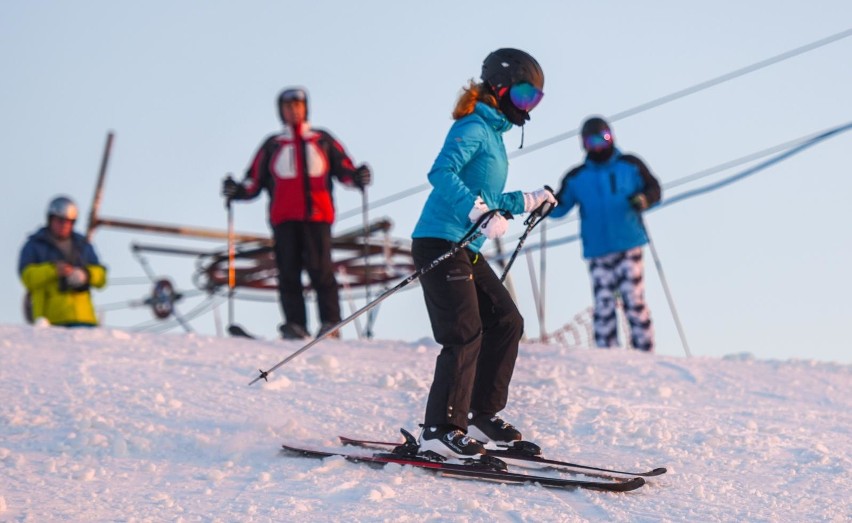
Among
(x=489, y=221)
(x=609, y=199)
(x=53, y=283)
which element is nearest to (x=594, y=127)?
(x=609, y=199)

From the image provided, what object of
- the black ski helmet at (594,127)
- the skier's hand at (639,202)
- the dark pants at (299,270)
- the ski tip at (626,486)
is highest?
the black ski helmet at (594,127)

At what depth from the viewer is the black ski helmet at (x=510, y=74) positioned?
5125 millimetres

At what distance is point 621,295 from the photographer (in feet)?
29.6

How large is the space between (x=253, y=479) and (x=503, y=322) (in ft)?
4.05

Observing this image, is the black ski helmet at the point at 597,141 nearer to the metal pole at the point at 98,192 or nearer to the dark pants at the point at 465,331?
the dark pants at the point at 465,331

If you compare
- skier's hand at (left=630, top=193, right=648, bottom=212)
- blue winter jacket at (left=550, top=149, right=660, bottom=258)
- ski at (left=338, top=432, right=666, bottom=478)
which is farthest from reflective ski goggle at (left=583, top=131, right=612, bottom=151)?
ski at (left=338, top=432, right=666, bottom=478)

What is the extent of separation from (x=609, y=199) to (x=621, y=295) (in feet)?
2.35

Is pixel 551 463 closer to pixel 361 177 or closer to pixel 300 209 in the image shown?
pixel 300 209

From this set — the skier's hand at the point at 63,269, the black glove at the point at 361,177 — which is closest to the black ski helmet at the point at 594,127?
the black glove at the point at 361,177

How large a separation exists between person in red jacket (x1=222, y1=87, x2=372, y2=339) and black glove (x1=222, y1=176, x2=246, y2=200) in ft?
1.16

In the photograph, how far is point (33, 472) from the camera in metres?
4.95

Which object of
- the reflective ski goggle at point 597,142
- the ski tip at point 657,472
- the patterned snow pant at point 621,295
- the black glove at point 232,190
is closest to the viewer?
the ski tip at point 657,472

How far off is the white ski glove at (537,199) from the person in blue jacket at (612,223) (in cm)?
375

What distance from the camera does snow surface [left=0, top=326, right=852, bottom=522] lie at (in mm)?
4496
